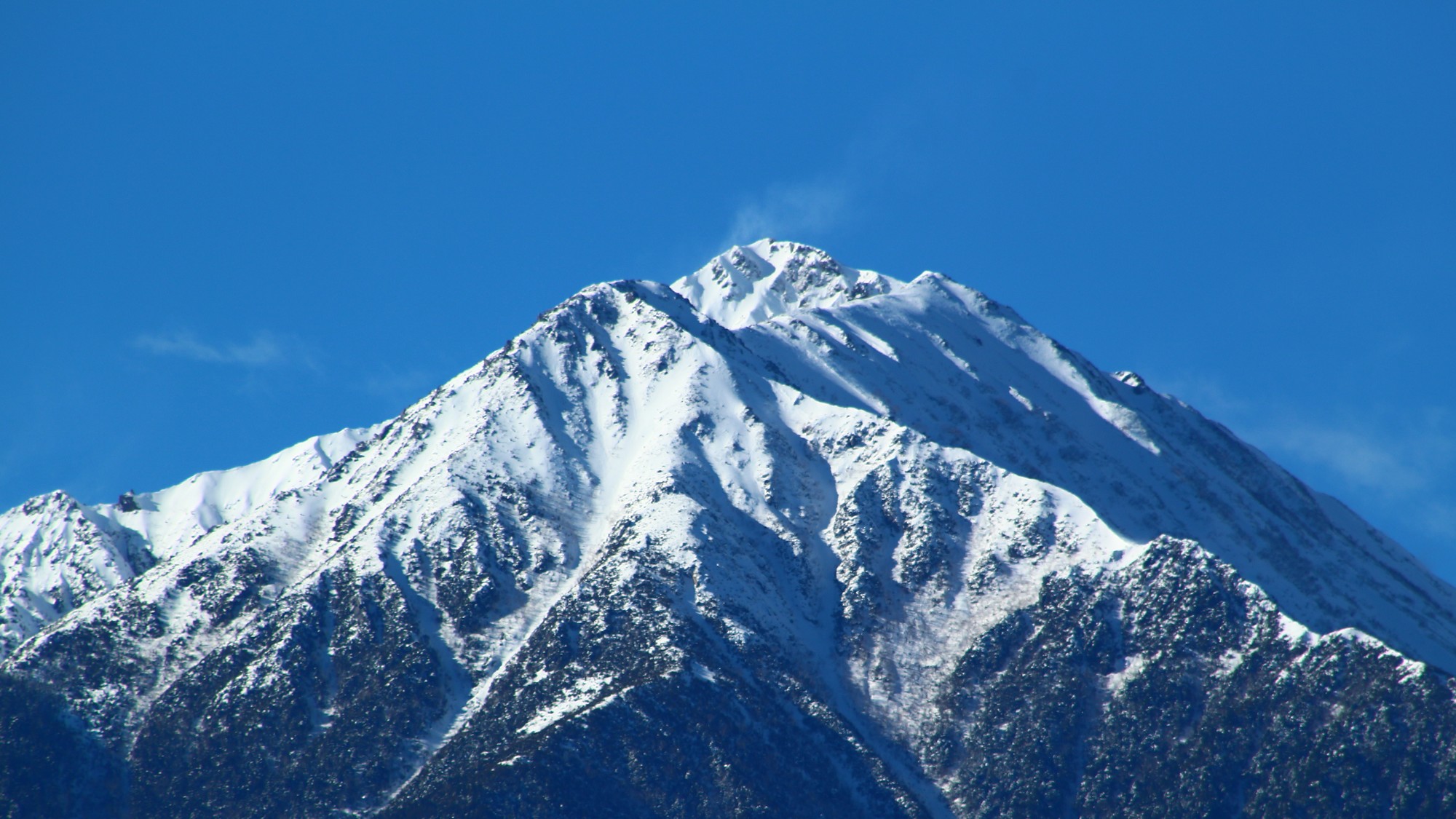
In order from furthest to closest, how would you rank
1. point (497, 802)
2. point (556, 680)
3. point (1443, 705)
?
point (556, 680)
point (1443, 705)
point (497, 802)

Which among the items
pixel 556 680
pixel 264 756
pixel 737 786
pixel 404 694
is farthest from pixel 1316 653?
pixel 264 756

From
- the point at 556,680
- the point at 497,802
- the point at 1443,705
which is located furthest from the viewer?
the point at 556,680

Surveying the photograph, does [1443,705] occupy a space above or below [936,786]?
below

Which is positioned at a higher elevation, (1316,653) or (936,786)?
(936,786)

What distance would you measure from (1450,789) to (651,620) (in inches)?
3356

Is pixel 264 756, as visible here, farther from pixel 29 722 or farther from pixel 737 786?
pixel 737 786

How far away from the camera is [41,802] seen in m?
190

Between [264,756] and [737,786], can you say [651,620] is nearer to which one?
[737,786]

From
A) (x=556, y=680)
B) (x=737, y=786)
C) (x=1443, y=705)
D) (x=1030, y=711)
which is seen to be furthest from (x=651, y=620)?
(x=1443, y=705)

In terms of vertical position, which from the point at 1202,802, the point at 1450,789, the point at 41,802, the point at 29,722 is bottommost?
the point at 1450,789

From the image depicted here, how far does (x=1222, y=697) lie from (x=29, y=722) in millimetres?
133450

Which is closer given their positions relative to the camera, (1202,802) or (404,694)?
(1202,802)

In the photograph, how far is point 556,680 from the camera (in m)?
194

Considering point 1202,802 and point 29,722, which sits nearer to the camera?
point 1202,802
